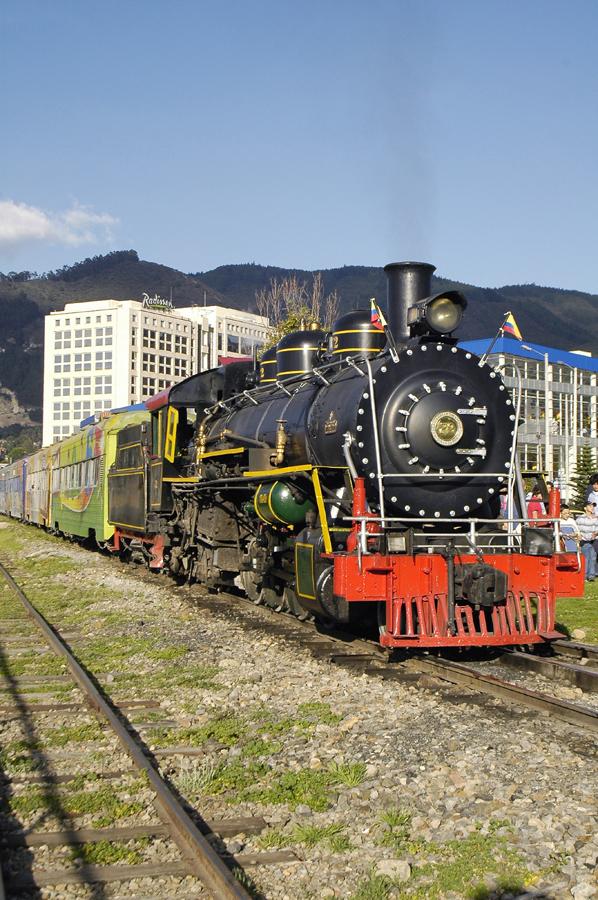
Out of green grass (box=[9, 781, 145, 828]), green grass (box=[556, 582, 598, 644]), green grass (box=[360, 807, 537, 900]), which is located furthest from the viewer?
green grass (box=[556, 582, 598, 644])

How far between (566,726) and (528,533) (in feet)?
9.13

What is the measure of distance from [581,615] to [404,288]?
546 cm

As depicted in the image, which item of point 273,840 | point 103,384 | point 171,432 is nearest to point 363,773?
point 273,840

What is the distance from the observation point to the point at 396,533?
27.9ft

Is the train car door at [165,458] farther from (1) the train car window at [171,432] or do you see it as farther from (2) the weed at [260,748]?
(2) the weed at [260,748]

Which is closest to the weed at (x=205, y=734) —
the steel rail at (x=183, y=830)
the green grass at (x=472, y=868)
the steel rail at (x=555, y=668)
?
the steel rail at (x=183, y=830)

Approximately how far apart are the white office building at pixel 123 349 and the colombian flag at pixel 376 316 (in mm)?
115123

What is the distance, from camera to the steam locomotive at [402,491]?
27.4ft

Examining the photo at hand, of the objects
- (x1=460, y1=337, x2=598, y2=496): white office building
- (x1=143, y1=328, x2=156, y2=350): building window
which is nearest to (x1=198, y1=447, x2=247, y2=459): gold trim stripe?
(x1=460, y1=337, x2=598, y2=496): white office building

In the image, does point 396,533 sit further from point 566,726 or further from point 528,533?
point 566,726

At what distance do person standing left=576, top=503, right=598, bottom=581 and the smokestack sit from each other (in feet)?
25.0

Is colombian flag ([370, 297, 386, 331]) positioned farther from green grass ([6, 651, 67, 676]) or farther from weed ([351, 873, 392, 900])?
weed ([351, 873, 392, 900])

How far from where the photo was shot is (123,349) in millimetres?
129250

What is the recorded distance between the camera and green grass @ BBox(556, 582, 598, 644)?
36.1ft
